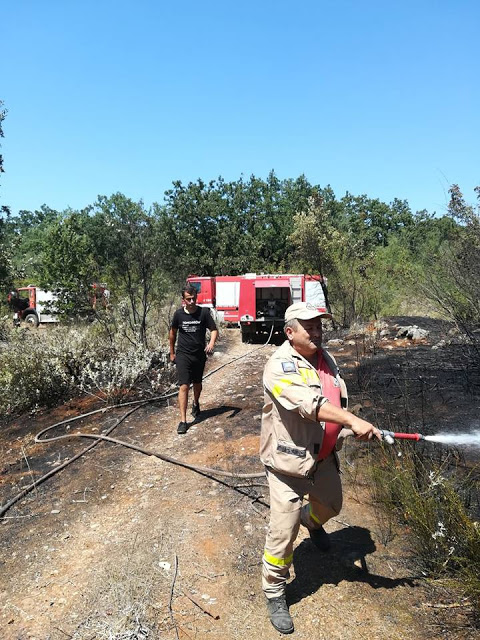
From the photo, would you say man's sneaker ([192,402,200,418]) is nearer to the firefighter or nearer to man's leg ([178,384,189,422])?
man's leg ([178,384,189,422])

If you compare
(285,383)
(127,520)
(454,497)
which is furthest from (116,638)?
(454,497)

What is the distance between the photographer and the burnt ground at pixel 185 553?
2367 millimetres

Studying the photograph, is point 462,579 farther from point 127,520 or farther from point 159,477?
point 159,477

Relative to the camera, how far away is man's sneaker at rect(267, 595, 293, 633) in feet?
7.54

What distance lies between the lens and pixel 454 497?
8.23ft

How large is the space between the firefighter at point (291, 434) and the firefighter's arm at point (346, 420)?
0.01 meters

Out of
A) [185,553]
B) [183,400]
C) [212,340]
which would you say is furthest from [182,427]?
[185,553]

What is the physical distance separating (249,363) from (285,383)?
727 cm

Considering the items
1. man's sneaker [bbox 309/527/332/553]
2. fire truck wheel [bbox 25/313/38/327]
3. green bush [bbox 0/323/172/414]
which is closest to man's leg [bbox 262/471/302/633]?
man's sneaker [bbox 309/527/332/553]

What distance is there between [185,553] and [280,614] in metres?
0.85

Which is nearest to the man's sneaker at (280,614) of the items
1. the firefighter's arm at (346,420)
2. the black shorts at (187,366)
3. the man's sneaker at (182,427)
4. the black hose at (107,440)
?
the firefighter's arm at (346,420)

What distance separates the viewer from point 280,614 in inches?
92.4

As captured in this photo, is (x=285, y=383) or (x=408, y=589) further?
(x=408, y=589)

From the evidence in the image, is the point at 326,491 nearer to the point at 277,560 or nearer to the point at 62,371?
the point at 277,560
